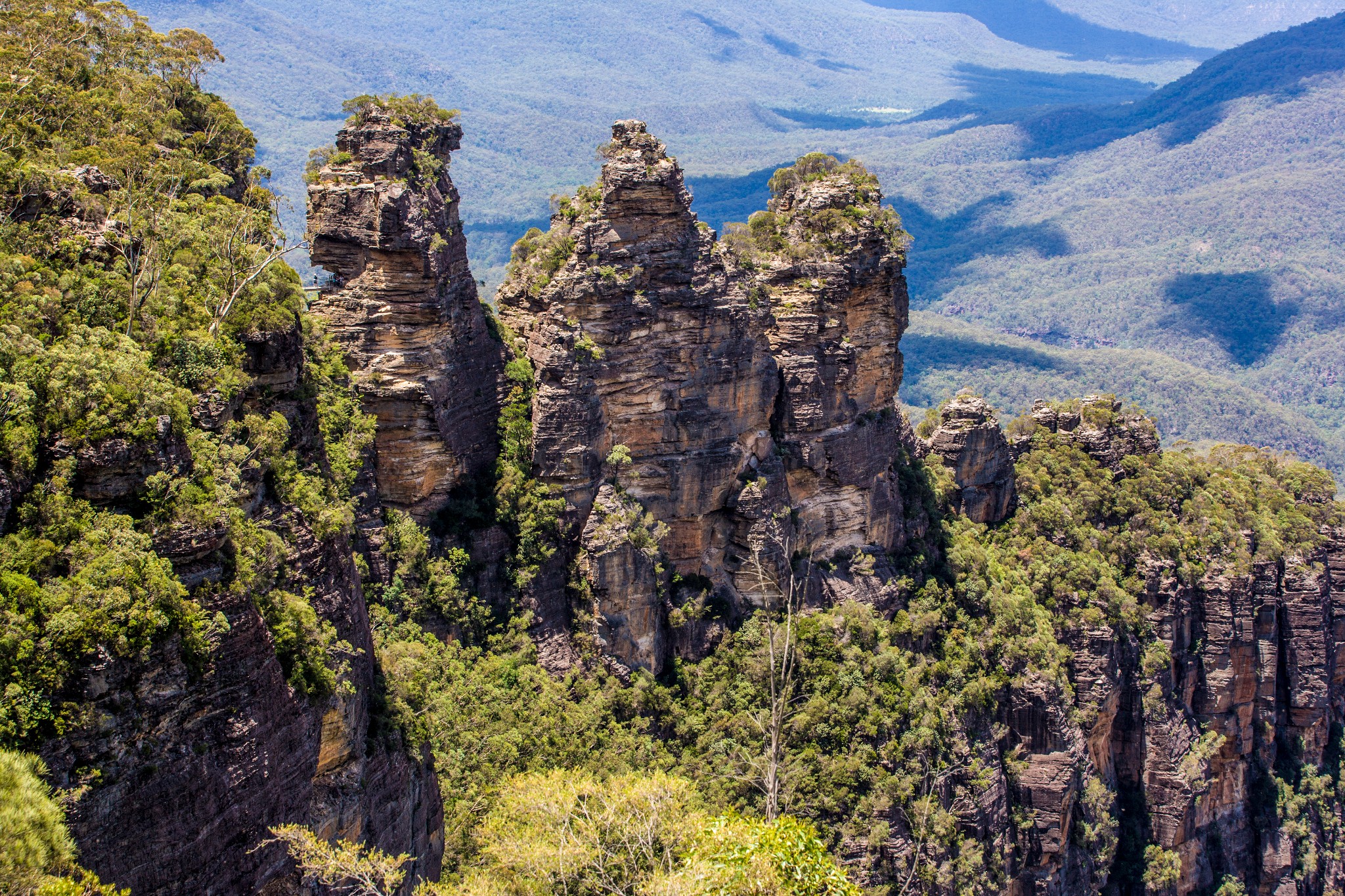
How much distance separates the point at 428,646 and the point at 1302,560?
4771 centimetres

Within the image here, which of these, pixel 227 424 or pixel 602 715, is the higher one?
pixel 227 424

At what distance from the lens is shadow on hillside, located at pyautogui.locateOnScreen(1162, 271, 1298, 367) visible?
178875 millimetres

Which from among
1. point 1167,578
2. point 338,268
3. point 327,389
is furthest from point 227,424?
point 1167,578

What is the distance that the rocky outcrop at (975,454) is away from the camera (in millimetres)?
51781

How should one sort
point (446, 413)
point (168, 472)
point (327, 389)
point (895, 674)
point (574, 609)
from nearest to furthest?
point (168, 472) < point (327, 389) < point (446, 413) < point (574, 609) < point (895, 674)

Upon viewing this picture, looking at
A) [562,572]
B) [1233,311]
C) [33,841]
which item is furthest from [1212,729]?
[1233,311]

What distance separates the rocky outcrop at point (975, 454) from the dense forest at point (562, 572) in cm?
22

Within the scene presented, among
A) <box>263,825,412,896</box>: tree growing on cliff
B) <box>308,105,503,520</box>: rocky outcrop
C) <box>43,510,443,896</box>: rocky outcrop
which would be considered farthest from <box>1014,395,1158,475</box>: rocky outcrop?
<box>263,825,412,896</box>: tree growing on cliff

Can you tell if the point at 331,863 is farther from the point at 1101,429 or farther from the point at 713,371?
the point at 1101,429

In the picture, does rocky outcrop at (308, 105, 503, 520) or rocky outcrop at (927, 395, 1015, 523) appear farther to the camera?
rocky outcrop at (927, 395, 1015, 523)

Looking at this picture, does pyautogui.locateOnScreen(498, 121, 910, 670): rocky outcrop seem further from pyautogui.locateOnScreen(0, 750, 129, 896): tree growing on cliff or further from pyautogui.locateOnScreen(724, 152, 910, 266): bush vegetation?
pyautogui.locateOnScreen(0, 750, 129, 896): tree growing on cliff

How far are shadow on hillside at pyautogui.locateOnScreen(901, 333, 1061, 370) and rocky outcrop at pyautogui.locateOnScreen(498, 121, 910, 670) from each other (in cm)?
10515

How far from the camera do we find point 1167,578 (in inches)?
2095

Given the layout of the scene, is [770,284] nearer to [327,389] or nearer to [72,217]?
[327,389]
